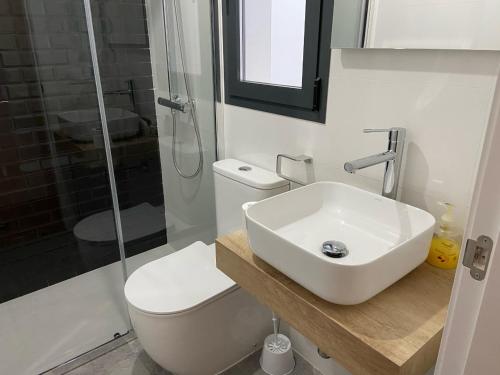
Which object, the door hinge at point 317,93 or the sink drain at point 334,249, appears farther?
the door hinge at point 317,93

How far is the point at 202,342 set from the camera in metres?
1.44

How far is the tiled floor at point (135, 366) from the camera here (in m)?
1.64

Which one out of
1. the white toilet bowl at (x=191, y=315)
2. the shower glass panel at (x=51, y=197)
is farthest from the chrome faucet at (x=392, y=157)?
the shower glass panel at (x=51, y=197)

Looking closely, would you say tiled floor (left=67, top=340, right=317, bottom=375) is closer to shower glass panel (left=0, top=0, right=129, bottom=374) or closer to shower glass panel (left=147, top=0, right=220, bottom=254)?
shower glass panel (left=0, top=0, right=129, bottom=374)

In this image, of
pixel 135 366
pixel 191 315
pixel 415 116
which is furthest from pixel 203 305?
pixel 415 116

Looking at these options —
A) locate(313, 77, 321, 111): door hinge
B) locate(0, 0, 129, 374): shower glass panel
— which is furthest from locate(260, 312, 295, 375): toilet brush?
locate(313, 77, 321, 111): door hinge

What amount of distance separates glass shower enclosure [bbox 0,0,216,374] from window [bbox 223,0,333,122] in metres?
0.23

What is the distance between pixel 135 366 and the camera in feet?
5.47

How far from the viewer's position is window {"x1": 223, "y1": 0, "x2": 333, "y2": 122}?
129 cm

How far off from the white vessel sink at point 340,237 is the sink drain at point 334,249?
0.02 metres

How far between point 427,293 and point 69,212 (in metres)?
1.99

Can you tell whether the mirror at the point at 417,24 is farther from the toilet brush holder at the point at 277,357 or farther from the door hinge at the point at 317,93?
the toilet brush holder at the point at 277,357

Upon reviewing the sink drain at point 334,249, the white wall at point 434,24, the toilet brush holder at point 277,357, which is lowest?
the toilet brush holder at point 277,357

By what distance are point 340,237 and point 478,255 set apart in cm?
62
